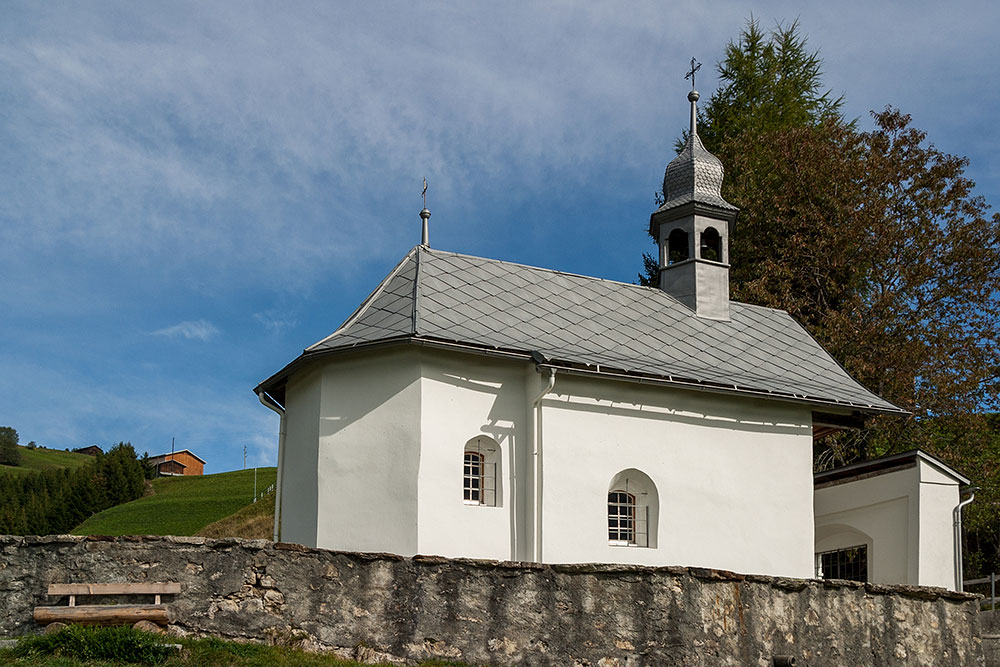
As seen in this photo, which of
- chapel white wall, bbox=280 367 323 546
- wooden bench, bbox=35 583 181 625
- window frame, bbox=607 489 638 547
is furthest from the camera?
window frame, bbox=607 489 638 547

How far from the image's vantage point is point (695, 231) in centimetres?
2306

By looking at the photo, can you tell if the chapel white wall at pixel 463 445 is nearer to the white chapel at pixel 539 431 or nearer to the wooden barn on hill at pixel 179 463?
the white chapel at pixel 539 431

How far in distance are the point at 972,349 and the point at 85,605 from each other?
2517 centimetres

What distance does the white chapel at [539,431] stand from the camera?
1655cm

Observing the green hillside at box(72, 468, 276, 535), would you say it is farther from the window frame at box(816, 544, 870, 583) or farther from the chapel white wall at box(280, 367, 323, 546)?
the window frame at box(816, 544, 870, 583)

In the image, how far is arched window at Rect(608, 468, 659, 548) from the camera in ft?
58.2

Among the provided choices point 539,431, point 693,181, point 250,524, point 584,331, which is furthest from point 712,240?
point 250,524

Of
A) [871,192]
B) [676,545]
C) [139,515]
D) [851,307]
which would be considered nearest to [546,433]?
[676,545]

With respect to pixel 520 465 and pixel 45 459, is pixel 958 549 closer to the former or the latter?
pixel 520 465

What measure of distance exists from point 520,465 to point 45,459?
77635 millimetres

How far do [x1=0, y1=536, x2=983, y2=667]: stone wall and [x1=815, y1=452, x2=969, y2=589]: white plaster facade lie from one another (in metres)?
7.08

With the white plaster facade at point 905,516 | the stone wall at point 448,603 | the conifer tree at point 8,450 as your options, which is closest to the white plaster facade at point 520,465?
the white plaster facade at point 905,516


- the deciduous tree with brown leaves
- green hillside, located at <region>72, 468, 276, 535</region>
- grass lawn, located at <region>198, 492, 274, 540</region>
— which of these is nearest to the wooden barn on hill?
green hillside, located at <region>72, 468, 276, 535</region>

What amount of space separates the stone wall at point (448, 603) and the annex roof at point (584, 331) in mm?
5599
